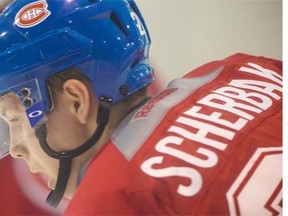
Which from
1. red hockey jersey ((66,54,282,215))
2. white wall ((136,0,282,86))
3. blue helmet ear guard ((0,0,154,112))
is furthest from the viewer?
white wall ((136,0,282,86))

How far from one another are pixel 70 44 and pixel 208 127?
30 centimetres

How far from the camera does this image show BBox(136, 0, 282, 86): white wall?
4.71 ft

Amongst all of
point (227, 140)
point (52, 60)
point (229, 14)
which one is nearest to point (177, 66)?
point (229, 14)

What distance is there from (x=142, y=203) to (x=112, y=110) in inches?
11.4

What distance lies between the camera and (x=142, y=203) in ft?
1.79

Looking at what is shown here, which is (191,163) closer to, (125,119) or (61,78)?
(125,119)

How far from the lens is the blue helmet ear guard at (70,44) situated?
75 centimetres

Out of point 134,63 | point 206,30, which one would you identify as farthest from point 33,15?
point 206,30

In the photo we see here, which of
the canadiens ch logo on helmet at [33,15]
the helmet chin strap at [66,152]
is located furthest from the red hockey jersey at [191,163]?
the canadiens ch logo on helmet at [33,15]

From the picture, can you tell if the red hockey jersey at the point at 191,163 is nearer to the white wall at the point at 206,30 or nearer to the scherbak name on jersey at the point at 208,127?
the scherbak name on jersey at the point at 208,127

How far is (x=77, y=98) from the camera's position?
0.78m

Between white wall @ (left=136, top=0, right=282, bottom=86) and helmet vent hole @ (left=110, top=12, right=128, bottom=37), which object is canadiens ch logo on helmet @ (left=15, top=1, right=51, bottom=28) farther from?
white wall @ (left=136, top=0, right=282, bottom=86)

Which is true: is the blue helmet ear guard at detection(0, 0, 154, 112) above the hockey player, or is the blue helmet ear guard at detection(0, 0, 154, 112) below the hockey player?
above

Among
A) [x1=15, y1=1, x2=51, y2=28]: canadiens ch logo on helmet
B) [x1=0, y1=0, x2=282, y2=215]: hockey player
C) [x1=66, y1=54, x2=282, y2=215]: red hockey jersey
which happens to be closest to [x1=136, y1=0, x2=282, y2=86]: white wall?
[x1=0, y1=0, x2=282, y2=215]: hockey player
